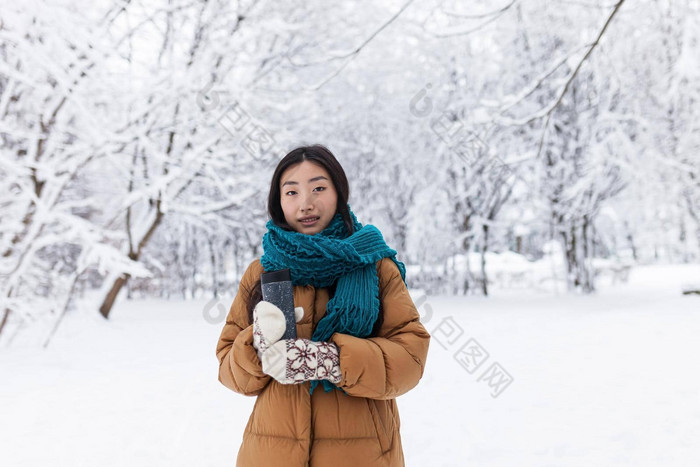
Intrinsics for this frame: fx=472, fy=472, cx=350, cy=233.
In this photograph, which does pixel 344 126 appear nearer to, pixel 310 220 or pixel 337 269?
pixel 310 220

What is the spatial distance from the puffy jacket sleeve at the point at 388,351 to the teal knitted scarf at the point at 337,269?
0.18 feet

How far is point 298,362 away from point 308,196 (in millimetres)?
551

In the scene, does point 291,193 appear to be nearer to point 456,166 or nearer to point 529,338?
point 529,338

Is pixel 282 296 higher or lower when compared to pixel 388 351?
higher

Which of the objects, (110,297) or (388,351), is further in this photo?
(110,297)

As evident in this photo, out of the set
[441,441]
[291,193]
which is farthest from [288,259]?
[441,441]

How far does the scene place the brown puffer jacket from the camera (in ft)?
4.37

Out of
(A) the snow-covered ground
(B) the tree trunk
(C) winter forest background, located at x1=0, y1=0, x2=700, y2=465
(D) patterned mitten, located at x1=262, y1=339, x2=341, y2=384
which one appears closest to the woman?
(D) patterned mitten, located at x1=262, y1=339, x2=341, y2=384

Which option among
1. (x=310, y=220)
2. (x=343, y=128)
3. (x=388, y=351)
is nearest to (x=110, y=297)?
(x=343, y=128)

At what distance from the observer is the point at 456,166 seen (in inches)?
586

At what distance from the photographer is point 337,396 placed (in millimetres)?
1424

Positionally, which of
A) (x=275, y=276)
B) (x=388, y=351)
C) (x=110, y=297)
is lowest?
(x=110, y=297)

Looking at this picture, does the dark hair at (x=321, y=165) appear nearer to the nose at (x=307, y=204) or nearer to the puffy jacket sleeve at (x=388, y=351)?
the nose at (x=307, y=204)

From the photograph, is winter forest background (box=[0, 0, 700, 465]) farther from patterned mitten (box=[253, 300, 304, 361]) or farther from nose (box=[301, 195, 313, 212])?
patterned mitten (box=[253, 300, 304, 361])
